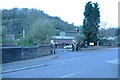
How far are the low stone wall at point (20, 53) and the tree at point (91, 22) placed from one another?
2391 cm

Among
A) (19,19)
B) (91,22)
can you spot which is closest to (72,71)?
(91,22)

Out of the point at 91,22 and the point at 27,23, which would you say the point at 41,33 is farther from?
the point at 27,23

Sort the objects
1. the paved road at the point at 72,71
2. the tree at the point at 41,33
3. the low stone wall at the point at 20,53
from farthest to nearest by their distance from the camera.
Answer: the tree at the point at 41,33 → the low stone wall at the point at 20,53 → the paved road at the point at 72,71

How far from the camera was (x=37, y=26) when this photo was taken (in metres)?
48.7

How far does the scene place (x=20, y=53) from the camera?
91.0 ft

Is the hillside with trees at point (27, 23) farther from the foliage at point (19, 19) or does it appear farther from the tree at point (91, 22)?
the tree at point (91, 22)

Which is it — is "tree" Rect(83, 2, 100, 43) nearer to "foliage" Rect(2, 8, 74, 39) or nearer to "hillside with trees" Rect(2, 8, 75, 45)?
"hillside with trees" Rect(2, 8, 75, 45)

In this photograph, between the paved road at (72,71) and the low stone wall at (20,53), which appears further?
the low stone wall at (20,53)

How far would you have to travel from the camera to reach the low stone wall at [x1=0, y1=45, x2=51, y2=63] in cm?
2514

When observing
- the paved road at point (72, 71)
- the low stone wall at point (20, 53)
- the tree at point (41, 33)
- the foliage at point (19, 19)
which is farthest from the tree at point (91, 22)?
the paved road at point (72, 71)

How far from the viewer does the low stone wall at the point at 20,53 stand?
25144mm

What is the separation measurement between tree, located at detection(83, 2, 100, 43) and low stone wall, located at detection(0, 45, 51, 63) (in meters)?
23.9

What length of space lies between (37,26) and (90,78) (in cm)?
3503

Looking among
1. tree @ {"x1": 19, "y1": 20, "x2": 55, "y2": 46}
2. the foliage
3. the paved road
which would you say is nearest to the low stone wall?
the paved road
